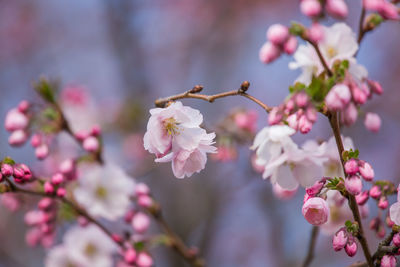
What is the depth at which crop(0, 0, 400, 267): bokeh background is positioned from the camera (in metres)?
4.25

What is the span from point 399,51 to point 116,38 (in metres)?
4.13

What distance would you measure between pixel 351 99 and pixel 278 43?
1.02 feet

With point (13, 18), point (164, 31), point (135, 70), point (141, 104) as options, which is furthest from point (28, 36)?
point (141, 104)

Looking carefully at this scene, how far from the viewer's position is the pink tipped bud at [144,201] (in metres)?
2.17

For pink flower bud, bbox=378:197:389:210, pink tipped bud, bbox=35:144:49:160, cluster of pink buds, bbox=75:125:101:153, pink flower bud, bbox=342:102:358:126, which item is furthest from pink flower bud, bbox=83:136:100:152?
pink flower bud, bbox=378:197:389:210

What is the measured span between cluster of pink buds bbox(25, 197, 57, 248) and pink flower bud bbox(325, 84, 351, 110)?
4.68 feet

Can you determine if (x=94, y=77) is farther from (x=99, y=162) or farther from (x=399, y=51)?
(x=99, y=162)

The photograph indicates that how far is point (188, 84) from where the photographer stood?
6418mm

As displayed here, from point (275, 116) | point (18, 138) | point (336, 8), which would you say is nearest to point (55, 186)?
point (18, 138)

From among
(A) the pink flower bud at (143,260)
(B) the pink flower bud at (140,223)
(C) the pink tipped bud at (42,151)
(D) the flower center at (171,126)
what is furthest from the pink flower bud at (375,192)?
(C) the pink tipped bud at (42,151)

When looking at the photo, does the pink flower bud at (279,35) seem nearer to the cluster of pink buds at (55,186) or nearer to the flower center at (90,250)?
the cluster of pink buds at (55,186)

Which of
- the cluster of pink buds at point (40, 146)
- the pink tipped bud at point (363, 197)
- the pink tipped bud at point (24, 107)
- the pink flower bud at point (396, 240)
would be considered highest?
the pink tipped bud at point (24, 107)

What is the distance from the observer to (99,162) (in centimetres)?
228

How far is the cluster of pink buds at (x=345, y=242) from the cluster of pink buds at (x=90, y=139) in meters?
1.22
